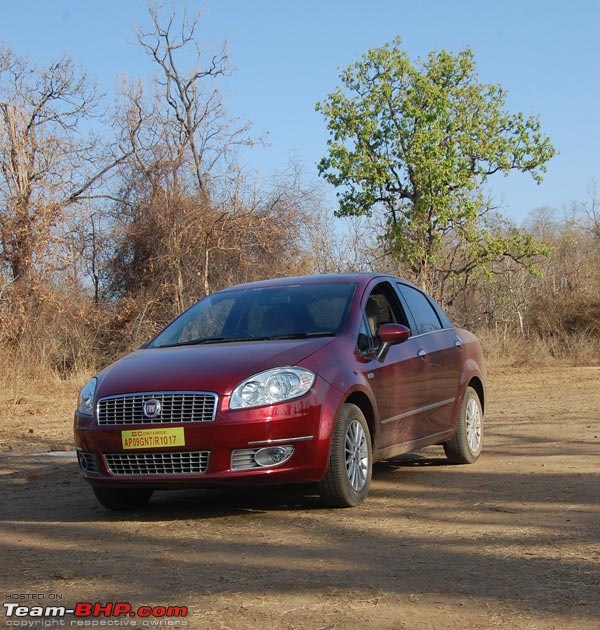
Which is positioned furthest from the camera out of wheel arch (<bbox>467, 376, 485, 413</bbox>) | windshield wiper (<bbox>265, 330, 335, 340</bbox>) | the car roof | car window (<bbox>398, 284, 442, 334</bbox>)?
wheel arch (<bbox>467, 376, 485, 413</bbox>)

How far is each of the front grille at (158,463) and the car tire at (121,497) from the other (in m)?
0.43

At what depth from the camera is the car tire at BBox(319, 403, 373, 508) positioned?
21.4ft

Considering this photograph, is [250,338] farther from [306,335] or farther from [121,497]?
[121,497]

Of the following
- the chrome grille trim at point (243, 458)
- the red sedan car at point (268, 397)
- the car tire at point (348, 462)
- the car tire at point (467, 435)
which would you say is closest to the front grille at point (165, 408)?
the red sedan car at point (268, 397)

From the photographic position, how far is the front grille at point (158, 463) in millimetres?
6305

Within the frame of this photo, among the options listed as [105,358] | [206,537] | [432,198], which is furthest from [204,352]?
[432,198]

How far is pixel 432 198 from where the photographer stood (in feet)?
96.8

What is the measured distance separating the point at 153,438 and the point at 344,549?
5.15 feet

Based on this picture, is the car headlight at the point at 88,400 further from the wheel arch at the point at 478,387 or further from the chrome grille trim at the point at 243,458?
the wheel arch at the point at 478,387

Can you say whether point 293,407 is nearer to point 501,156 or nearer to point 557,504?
point 557,504

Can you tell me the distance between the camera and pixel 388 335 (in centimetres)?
741

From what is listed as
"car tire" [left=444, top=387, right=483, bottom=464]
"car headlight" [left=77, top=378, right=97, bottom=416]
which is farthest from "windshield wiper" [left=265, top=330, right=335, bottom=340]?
"car tire" [left=444, top=387, right=483, bottom=464]

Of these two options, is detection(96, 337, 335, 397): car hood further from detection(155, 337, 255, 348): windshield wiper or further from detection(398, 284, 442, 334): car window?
detection(398, 284, 442, 334): car window

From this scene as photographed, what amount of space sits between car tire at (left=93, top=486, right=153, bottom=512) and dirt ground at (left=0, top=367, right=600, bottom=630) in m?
0.10
